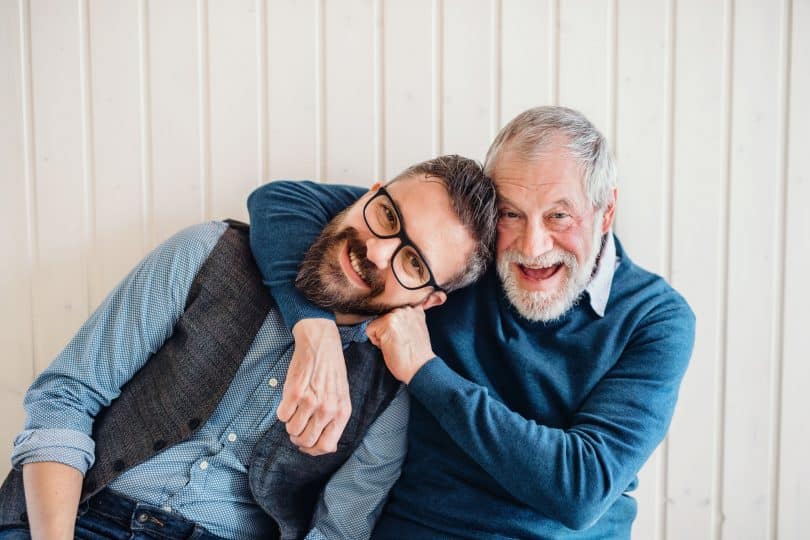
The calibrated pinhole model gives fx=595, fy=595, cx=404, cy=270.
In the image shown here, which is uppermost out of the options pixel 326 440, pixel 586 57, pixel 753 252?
pixel 586 57

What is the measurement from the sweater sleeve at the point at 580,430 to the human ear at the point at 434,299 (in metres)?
0.15

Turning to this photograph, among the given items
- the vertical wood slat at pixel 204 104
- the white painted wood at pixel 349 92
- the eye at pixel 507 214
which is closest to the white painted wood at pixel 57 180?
the vertical wood slat at pixel 204 104

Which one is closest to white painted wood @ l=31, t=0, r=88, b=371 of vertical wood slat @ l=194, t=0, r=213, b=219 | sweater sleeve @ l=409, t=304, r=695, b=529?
vertical wood slat @ l=194, t=0, r=213, b=219

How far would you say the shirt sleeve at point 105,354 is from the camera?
1.19 m

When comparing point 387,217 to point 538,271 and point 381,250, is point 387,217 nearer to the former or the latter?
point 381,250

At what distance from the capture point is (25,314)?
1.63 m

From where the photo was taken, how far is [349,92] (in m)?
1.57

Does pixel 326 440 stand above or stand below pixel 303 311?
below

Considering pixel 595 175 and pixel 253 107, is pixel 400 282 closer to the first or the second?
pixel 595 175

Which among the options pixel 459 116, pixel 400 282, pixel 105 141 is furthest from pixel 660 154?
pixel 105 141

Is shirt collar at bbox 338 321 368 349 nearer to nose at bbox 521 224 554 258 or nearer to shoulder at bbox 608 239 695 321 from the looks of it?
nose at bbox 521 224 554 258

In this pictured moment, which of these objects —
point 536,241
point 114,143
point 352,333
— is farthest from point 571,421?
point 114,143

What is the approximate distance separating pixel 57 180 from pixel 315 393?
99 cm

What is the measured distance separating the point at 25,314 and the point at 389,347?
3.49 feet
